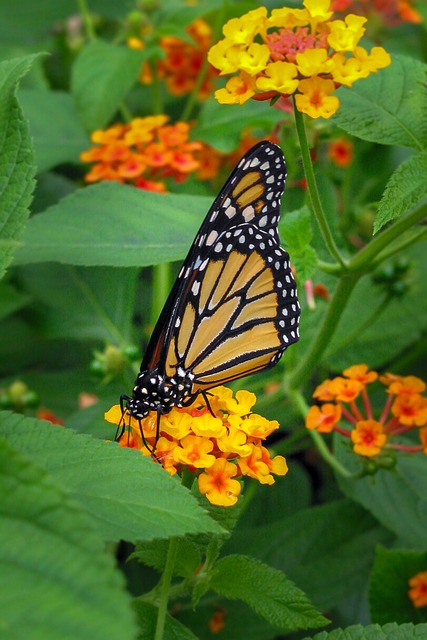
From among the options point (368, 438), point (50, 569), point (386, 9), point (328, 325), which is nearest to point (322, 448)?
point (368, 438)

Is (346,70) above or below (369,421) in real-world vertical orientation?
above

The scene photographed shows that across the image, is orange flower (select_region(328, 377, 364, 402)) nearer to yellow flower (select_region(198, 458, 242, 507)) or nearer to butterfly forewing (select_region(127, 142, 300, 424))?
butterfly forewing (select_region(127, 142, 300, 424))

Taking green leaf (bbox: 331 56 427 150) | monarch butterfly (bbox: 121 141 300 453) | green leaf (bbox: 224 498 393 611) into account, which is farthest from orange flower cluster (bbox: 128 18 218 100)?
green leaf (bbox: 224 498 393 611)

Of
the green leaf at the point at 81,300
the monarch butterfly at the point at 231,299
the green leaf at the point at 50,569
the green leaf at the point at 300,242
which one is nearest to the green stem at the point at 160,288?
the green leaf at the point at 81,300

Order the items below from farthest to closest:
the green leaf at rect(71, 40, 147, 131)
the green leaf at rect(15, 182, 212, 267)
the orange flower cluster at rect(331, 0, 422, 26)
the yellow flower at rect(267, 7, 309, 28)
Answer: the orange flower cluster at rect(331, 0, 422, 26)
the green leaf at rect(71, 40, 147, 131)
the green leaf at rect(15, 182, 212, 267)
the yellow flower at rect(267, 7, 309, 28)

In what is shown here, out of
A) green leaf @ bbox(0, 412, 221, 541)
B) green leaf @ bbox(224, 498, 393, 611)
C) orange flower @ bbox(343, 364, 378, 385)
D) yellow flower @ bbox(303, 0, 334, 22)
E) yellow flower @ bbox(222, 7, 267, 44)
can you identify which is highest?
yellow flower @ bbox(303, 0, 334, 22)

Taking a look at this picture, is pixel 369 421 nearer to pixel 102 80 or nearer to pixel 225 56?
pixel 225 56

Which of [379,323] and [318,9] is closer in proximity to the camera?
[318,9]
